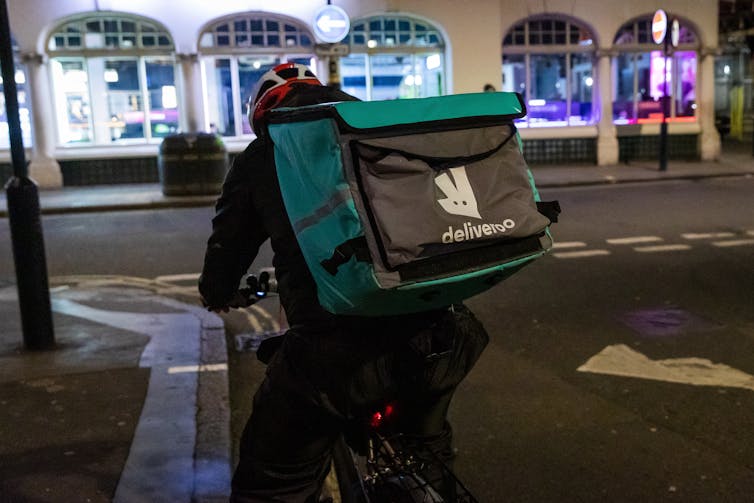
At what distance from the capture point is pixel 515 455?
13.8 feet

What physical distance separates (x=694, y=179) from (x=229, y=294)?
58.0 feet

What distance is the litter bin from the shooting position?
1647 cm

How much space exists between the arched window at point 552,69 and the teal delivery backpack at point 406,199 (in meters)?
20.1

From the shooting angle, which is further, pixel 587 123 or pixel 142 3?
pixel 587 123

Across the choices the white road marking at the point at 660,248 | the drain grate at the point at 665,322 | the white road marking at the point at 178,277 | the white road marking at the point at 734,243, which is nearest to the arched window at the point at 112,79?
the white road marking at the point at 178,277

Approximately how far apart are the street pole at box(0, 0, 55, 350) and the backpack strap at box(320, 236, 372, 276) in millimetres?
4137

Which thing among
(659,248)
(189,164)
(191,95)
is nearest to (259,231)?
(659,248)

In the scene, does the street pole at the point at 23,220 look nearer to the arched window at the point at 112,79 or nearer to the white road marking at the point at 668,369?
the white road marking at the point at 668,369

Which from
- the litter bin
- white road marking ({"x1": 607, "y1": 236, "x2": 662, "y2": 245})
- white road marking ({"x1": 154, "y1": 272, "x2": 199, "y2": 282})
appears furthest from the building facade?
white road marking ({"x1": 154, "y1": 272, "x2": 199, "y2": 282})

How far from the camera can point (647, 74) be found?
2267 cm

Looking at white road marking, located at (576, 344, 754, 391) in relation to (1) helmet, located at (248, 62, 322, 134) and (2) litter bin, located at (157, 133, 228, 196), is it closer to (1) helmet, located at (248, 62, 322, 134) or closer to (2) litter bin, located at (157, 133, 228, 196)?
(1) helmet, located at (248, 62, 322, 134)

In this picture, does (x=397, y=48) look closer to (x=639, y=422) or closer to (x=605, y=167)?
(x=605, y=167)

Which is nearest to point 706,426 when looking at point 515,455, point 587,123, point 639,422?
point 639,422

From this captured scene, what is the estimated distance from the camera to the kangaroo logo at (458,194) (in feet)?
6.66
